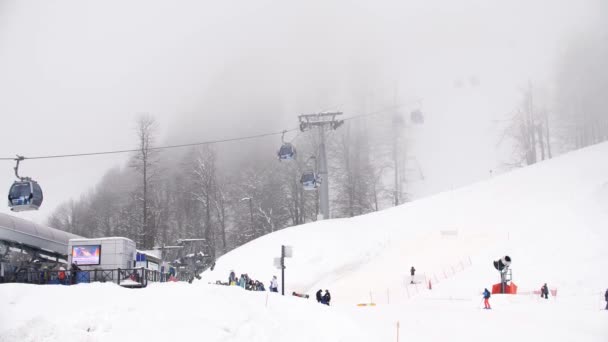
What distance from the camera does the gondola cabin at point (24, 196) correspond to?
23984mm

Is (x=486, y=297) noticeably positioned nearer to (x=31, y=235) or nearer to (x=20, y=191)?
(x=20, y=191)

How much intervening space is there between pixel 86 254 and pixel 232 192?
4130 cm

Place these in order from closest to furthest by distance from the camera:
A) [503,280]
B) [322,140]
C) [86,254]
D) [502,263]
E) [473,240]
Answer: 1. [502,263]
2. [503,280]
3. [86,254]
4. [473,240]
5. [322,140]

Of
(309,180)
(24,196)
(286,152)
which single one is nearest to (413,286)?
(309,180)

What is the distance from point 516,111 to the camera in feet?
222

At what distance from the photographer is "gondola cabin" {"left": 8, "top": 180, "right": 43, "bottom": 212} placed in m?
→ 24.0

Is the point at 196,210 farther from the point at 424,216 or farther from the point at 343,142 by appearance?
the point at 424,216

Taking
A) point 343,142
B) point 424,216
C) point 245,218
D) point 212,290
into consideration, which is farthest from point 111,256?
point 343,142

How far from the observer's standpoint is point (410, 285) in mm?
32688

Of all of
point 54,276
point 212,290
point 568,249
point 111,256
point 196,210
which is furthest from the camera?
point 196,210

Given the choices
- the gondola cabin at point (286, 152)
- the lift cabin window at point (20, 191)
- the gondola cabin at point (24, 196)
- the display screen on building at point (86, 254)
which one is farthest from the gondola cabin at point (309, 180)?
the lift cabin window at point (20, 191)

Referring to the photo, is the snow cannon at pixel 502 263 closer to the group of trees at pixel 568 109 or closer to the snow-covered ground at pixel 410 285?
the snow-covered ground at pixel 410 285

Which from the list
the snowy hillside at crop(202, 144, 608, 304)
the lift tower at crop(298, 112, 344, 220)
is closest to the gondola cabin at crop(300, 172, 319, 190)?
the lift tower at crop(298, 112, 344, 220)

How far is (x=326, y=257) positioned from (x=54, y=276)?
20.4 meters
